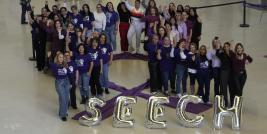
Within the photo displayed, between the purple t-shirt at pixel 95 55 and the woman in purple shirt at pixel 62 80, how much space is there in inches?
37.3

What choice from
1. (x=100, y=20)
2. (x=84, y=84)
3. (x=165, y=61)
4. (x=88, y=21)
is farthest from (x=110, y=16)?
(x=84, y=84)

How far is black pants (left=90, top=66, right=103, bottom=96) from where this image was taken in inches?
479

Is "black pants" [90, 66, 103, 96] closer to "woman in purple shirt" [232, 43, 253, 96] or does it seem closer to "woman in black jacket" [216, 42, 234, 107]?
"woman in black jacket" [216, 42, 234, 107]

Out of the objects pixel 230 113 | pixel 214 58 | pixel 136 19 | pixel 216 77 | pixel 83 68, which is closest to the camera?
pixel 230 113

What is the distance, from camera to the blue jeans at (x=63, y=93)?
36.3 ft

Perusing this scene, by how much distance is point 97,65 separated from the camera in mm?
12086

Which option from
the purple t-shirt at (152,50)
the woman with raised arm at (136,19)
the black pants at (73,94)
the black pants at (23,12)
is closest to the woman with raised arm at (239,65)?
the purple t-shirt at (152,50)

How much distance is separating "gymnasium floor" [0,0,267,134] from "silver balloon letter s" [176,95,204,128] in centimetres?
13

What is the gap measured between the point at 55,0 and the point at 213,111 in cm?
1487

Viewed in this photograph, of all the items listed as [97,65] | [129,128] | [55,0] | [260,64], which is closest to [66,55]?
→ [97,65]

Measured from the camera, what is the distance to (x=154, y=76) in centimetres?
1258

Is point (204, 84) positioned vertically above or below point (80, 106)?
above

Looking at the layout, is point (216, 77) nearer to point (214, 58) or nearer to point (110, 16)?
point (214, 58)

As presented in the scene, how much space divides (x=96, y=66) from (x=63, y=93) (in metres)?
1.25
